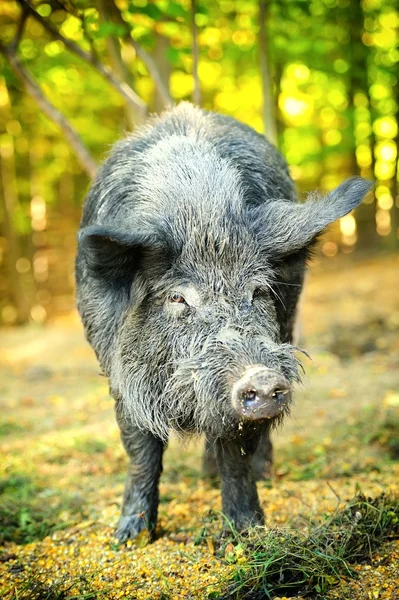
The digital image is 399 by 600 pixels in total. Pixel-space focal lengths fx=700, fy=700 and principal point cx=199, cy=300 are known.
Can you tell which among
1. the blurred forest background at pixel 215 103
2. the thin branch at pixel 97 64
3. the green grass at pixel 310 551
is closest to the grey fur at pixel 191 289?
the green grass at pixel 310 551

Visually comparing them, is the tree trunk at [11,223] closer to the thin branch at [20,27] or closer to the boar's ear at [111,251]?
the thin branch at [20,27]

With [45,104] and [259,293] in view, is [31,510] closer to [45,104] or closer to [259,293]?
[259,293]

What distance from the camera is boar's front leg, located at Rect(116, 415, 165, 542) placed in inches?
161

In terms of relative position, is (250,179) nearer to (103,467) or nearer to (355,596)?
(355,596)

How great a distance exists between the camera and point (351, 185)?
11.9ft

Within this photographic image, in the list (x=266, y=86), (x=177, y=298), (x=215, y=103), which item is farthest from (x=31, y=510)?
(x=215, y=103)

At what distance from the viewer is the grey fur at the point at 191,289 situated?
3236 millimetres

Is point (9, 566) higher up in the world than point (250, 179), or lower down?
lower down

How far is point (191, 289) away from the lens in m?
3.40

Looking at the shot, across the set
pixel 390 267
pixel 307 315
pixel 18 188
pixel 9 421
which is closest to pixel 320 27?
pixel 307 315

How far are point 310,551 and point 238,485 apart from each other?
30.2 inches

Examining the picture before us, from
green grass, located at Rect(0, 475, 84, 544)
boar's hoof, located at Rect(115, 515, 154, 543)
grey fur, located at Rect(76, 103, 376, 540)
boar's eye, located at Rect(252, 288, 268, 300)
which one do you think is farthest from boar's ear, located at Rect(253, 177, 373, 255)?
green grass, located at Rect(0, 475, 84, 544)

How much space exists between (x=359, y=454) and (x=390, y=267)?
36.1 ft

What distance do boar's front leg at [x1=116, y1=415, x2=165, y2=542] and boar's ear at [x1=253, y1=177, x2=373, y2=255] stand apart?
1.38 m
